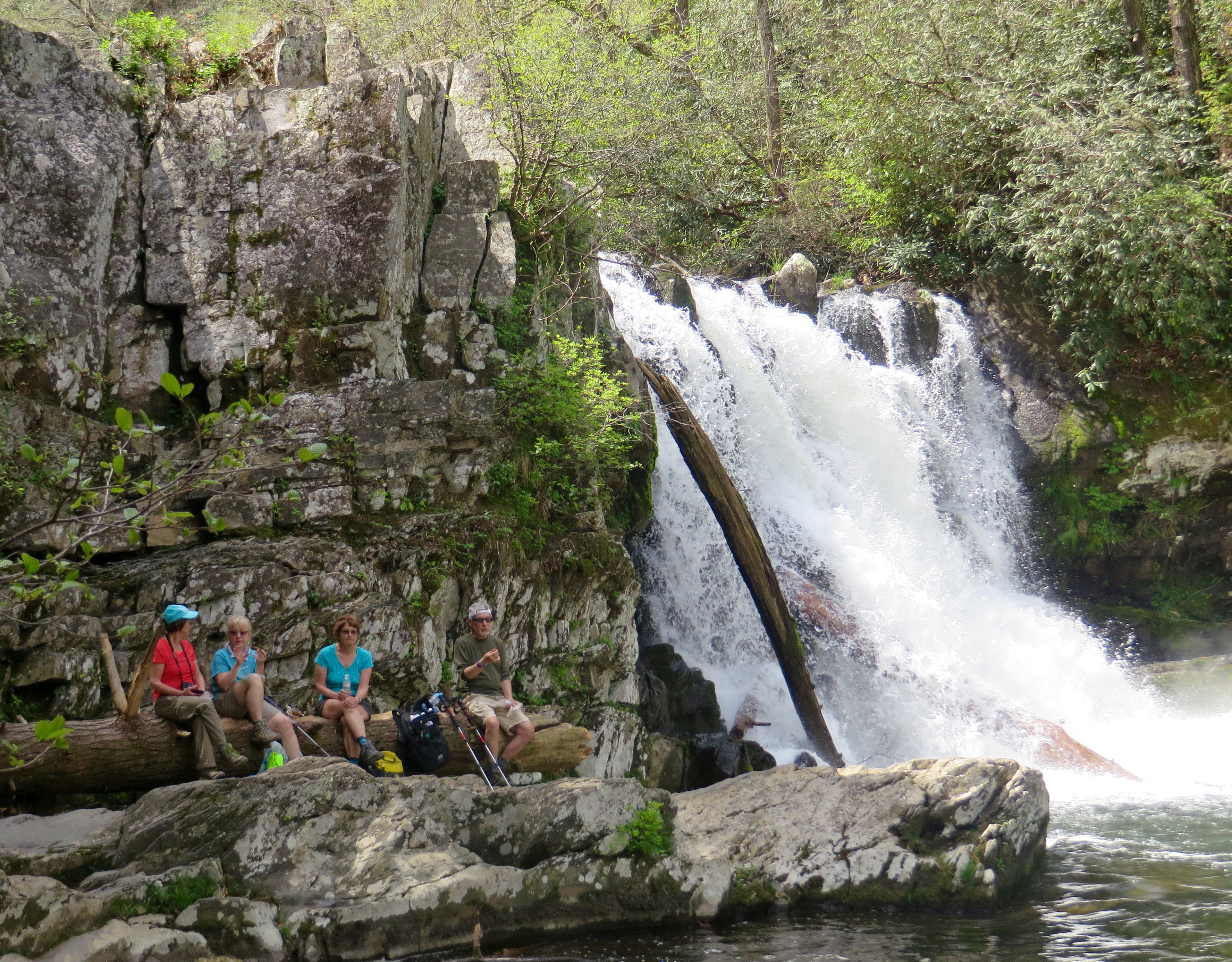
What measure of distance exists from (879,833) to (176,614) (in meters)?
5.36

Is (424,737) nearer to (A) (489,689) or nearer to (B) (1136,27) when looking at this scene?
(A) (489,689)

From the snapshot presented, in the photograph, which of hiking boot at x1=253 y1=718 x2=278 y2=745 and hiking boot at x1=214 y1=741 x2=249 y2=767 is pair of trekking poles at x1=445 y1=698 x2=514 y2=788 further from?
hiking boot at x1=214 y1=741 x2=249 y2=767

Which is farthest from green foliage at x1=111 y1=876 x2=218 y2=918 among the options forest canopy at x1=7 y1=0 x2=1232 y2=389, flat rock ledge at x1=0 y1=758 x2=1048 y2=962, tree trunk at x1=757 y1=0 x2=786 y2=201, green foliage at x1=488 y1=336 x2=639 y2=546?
tree trunk at x1=757 y1=0 x2=786 y2=201

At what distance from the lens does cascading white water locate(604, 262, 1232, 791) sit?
12.9 m

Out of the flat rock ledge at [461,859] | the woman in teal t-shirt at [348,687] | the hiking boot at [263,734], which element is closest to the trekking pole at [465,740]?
the flat rock ledge at [461,859]

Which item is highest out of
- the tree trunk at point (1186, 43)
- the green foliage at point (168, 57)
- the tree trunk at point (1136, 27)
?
the tree trunk at point (1136, 27)

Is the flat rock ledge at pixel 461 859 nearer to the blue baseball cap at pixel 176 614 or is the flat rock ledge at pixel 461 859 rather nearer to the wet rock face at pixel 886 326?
the blue baseball cap at pixel 176 614

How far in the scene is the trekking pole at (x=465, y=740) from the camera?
686 centimetres

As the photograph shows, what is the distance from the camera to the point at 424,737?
269 inches

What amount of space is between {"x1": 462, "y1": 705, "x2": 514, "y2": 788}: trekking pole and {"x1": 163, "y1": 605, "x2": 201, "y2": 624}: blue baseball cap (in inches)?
82.1

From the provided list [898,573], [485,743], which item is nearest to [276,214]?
[485,743]

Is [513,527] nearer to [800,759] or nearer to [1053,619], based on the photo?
[800,759]

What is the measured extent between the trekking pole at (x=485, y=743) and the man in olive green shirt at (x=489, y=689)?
0.03 meters

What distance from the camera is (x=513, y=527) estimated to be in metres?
9.83
